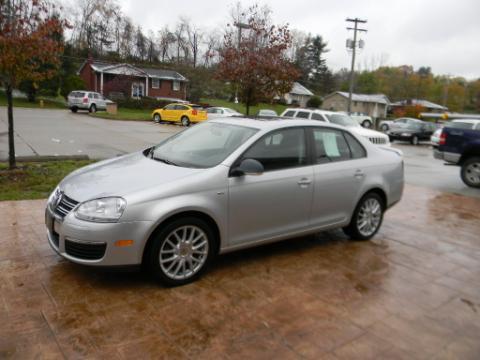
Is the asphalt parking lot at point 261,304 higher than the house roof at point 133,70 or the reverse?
the reverse

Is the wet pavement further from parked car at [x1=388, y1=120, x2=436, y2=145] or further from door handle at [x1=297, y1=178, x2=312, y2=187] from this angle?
parked car at [x1=388, y1=120, x2=436, y2=145]

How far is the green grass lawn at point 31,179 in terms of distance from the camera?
23.0ft

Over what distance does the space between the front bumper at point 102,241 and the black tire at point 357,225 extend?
9.63 ft

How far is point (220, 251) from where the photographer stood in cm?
429

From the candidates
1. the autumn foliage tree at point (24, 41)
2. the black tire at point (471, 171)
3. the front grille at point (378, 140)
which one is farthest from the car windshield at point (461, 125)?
the autumn foliage tree at point (24, 41)

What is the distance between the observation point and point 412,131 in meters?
26.1

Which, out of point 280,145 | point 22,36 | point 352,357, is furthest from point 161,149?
point 22,36

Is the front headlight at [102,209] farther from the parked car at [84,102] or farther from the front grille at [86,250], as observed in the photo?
the parked car at [84,102]

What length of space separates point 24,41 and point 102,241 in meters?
5.51

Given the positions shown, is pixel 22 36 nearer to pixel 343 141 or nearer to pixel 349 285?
pixel 343 141

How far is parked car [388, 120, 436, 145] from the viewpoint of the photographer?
26.2m

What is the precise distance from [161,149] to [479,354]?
3.70 metres

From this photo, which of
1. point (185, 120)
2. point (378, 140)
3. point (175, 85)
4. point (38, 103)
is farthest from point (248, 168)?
point (175, 85)

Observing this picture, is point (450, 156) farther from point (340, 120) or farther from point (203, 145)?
point (203, 145)
